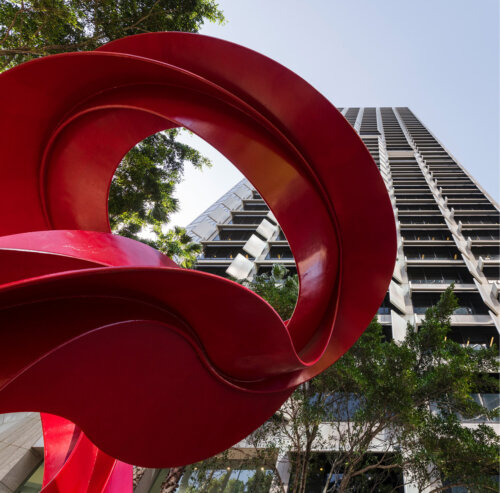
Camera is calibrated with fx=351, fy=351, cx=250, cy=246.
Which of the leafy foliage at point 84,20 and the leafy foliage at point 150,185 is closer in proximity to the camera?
the leafy foliage at point 84,20

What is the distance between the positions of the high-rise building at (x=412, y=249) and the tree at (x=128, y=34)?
7250 mm

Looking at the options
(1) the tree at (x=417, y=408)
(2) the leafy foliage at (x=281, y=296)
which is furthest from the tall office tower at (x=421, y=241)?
(2) the leafy foliage at (x=281, y=296)

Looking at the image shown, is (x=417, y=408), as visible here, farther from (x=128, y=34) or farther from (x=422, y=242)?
(x=422, y=242)

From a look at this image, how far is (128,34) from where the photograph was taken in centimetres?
856

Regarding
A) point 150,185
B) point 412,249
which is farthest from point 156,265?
point 412,249

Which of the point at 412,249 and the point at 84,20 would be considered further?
the point at 412,249

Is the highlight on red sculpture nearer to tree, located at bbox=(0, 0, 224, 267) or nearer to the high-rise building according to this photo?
tree, located at bbox=(0, 0, 224, 267)

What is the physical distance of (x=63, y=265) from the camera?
8.35 feet

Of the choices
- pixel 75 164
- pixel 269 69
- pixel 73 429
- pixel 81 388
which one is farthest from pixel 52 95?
pixel 73 429

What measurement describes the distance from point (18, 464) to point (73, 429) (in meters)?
7.95

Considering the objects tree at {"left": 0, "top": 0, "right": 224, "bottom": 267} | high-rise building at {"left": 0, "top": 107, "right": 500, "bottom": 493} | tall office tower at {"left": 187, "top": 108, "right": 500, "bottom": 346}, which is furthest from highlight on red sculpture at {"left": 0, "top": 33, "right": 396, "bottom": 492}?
tall office tower at {"left": 187, "top": 108, "right": 500, "bottom": 346}

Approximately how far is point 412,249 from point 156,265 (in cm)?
2781

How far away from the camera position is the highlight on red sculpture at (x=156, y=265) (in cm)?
246

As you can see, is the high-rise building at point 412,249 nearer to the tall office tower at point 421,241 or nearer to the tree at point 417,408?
the tall office tower at point 421,241
